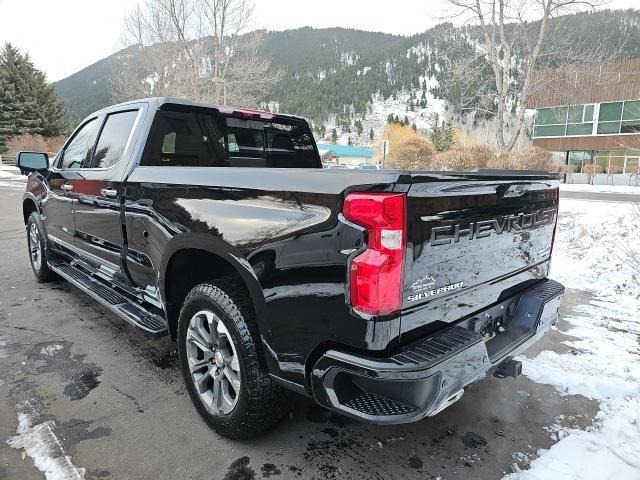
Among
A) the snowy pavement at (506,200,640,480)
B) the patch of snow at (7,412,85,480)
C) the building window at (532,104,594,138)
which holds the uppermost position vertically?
the building window at (532,104,594,138)

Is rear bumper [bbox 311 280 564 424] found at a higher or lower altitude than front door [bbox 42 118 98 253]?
lower

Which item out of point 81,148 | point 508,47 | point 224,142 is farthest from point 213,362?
point 508,47

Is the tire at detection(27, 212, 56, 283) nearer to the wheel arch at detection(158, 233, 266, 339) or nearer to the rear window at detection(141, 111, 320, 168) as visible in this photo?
the rear window at detection(141, 111, 320, 168)

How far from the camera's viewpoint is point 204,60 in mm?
21625

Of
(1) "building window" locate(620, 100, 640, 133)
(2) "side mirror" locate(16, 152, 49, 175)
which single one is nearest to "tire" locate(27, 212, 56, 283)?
(2) "side mirror" locate(16, 152, 49, 175)

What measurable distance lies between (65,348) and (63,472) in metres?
1.67

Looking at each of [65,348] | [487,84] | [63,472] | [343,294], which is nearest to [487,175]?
[343,294]

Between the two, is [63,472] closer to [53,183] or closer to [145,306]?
[145,306]

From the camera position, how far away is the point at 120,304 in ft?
11.3

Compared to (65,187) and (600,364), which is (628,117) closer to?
(600,364)

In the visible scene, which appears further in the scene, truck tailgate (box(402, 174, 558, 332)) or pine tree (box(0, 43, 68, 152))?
pine tree (box(0, 43, 68, 152))

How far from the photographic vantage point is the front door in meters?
4.07

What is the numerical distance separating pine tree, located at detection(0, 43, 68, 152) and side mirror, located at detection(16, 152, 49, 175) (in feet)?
148

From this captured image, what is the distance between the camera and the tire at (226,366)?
224 centimetres
